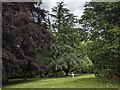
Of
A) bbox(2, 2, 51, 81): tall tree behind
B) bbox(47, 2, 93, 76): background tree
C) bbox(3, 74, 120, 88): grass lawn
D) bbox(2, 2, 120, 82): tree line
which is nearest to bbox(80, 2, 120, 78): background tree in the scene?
bbox(2, 2, 120, 82): tree line

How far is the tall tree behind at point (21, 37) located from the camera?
43.1 ft

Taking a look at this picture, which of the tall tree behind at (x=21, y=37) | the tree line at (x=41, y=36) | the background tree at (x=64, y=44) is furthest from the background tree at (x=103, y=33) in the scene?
the background tree at (x=64, y=44)

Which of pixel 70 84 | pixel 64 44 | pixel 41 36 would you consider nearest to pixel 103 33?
pixel 70 84

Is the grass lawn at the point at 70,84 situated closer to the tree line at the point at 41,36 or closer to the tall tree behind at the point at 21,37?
the tree line at the point at 41,36

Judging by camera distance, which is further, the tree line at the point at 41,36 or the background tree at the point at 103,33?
the background tree at the point at 103,33

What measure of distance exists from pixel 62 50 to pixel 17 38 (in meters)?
15.4

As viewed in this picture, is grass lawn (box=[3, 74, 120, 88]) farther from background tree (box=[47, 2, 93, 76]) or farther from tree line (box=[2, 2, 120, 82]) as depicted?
background tree (box=[47, 2, 93, 76])

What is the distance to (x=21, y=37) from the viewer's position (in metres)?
13.9

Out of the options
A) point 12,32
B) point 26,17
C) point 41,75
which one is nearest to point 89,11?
point 26,17

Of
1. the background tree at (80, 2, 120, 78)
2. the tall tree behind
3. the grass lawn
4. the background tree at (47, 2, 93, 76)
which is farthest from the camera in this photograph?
the background tree at (47, 2, 93, 76)

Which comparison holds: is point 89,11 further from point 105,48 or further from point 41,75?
point 41,75

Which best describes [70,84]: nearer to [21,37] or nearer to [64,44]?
[21,37]

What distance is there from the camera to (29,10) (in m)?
16.2

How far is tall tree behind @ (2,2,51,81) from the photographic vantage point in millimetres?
13141
